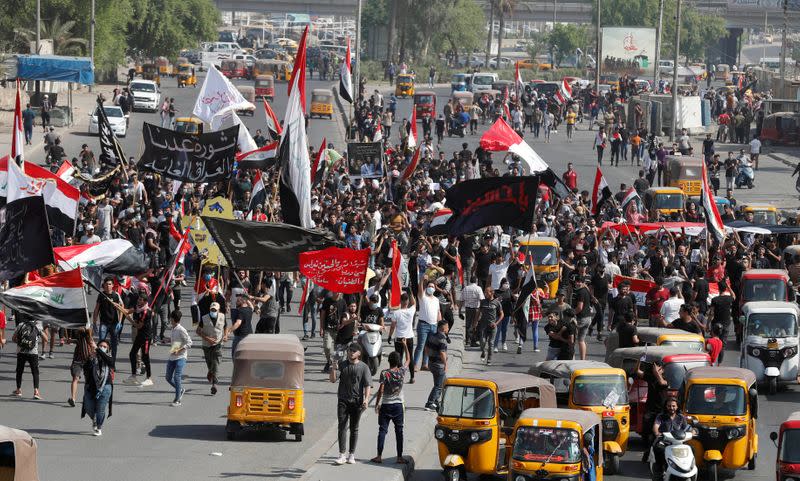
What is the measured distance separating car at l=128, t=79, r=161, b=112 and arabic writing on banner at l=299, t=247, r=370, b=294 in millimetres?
54306

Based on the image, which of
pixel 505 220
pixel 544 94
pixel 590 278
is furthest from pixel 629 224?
pixel 544 94

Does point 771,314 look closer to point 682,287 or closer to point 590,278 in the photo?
point 682,287

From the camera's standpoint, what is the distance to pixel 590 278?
28.2m

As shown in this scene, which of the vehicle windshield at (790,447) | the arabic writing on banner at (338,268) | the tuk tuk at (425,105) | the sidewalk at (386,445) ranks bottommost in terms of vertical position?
the sidewalk at (386,445)

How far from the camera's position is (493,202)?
25266 millimetres

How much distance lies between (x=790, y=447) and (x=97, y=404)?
8198mm

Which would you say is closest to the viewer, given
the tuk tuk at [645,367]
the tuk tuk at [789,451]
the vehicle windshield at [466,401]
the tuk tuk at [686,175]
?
the tuk tuk at [789,451]

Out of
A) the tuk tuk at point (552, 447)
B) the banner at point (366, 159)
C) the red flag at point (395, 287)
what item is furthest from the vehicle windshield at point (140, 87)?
the tuk tuk at point (552, 447)

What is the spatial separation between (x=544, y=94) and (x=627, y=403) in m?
64.0

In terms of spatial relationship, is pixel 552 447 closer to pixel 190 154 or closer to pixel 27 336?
pixel 27 336

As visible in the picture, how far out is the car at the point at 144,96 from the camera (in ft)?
243

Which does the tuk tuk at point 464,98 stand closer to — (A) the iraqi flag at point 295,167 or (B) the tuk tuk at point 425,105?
(B) the tuk tuk at point 425,105

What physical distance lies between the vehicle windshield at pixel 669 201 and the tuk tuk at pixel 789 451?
23528mm

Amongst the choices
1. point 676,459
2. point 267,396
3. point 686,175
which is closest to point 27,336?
point 267,396
